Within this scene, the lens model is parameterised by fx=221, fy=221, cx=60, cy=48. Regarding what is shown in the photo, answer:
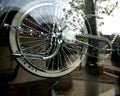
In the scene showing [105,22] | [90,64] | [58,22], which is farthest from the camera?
A: [105,22]

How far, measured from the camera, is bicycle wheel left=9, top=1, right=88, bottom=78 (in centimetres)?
124

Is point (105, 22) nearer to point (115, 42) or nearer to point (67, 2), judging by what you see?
point (115, 42)

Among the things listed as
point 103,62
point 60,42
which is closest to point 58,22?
point 60,42

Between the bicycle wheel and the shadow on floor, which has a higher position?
the bicycle wheel

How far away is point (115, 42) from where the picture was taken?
163 cm

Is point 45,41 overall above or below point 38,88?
above

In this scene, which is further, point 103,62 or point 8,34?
point 103,62

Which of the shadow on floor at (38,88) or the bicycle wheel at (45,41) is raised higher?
the bicycle wheel at (45,41)

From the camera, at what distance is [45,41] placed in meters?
1.33

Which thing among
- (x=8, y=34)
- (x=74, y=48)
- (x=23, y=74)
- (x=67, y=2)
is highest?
(x=67, y=2)

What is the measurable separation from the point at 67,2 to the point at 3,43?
501 mm

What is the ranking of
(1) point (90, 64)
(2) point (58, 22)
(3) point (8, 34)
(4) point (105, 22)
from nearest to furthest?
1. (3) point (8, 34)
2. (2) point (58, 22)
3. (1) point (90, 64)
4. (4) point (105, 22)

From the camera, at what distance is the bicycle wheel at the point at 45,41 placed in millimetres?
1240

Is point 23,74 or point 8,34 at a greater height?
point 8,34
